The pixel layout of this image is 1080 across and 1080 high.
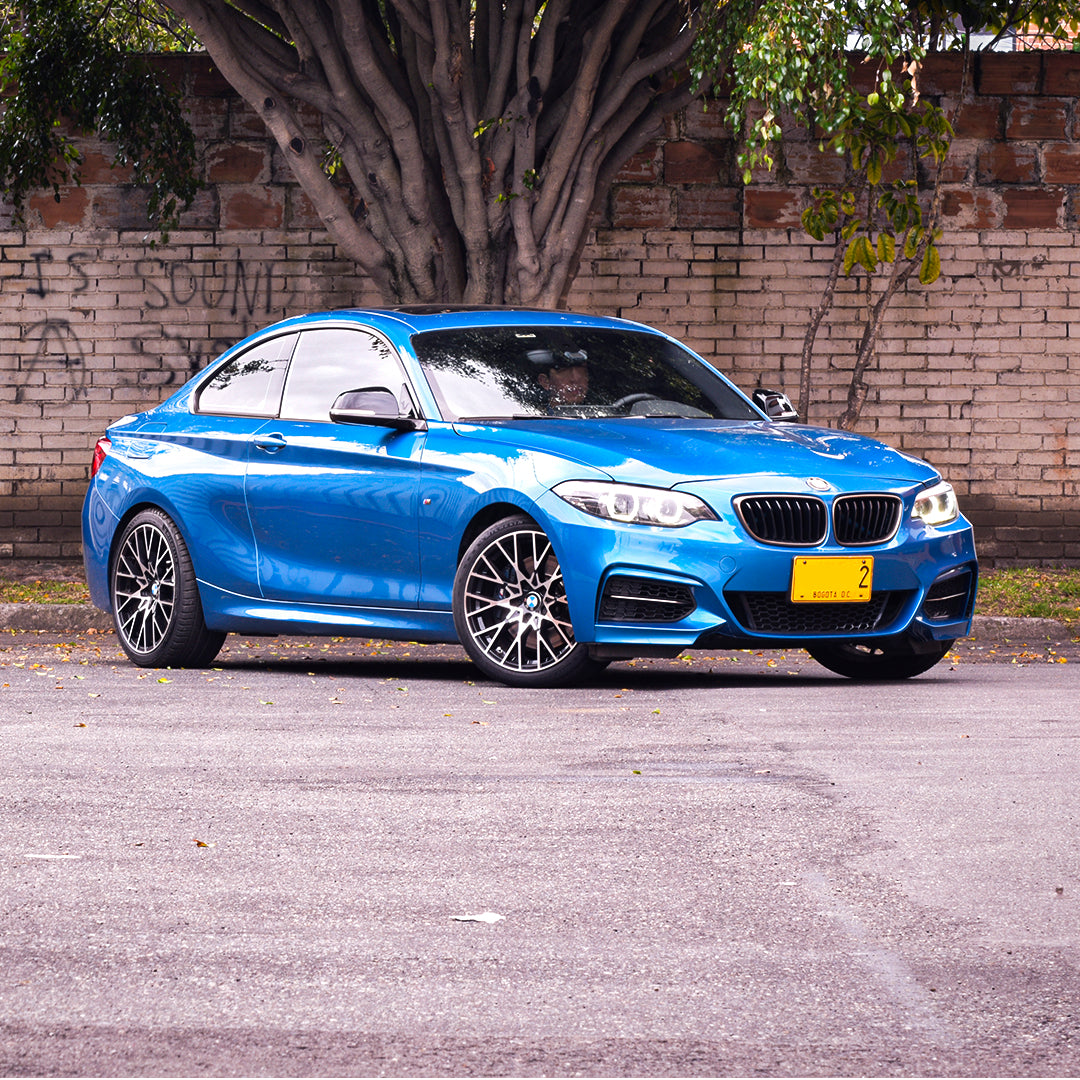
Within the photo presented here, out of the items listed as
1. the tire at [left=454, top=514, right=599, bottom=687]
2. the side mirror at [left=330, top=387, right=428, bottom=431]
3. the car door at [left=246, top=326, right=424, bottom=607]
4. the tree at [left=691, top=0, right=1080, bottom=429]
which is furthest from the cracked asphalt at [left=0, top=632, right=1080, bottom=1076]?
the tree at [left=691, top=0, right=1080, bottom=429]

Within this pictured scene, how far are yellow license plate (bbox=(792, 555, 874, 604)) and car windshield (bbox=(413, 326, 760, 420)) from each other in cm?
124

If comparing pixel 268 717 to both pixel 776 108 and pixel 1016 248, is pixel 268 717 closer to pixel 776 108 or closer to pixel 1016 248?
pixel 776 108

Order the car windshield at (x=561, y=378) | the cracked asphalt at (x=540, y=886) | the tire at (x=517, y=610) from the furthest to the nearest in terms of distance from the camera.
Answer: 1. the car windshield at (x=561, y=378)
2. the tire at (x=517, y=610)
3. the cracked asphalt at (x=540, y=886)

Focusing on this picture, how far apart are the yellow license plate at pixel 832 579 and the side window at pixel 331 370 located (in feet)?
6.78

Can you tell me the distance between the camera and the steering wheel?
27.1 ft

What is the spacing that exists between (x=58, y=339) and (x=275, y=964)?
12184mm

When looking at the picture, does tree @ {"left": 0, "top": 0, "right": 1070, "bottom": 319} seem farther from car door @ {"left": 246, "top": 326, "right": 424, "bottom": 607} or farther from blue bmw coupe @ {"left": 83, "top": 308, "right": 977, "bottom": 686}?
car door @ {"left": 246, "top": 326, "right": 424, "bottom": 607}

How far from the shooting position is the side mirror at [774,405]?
343 inches

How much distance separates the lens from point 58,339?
15.0 metres

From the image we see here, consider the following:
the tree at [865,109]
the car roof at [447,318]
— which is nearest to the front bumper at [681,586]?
the car roof at [447,318]

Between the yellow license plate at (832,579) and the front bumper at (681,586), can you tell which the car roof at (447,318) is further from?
the yellow license plate at (832,579)

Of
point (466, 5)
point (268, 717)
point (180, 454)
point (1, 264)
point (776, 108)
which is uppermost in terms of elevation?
point (466, 5)

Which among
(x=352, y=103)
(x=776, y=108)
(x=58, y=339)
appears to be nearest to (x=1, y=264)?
(x=58, y=339)

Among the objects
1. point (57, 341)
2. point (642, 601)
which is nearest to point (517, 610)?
point (642, 601)
